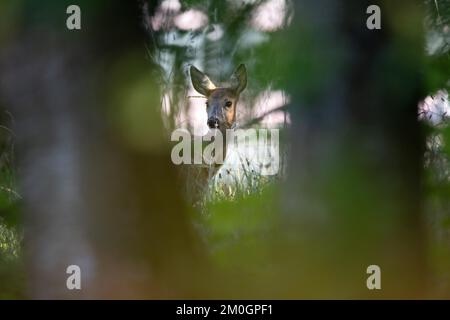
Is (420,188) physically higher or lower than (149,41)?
lower

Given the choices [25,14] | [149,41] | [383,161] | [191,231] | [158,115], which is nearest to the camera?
[25,14]

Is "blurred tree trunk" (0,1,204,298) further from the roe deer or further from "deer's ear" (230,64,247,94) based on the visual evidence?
the roe deer

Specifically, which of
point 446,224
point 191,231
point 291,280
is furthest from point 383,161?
point 191,231

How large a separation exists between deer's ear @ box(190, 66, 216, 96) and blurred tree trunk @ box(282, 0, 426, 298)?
26.5 inches

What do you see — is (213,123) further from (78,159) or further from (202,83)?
(78,159)

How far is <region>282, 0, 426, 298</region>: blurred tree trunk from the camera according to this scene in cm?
160

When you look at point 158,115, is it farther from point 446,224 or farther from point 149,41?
point 446,224

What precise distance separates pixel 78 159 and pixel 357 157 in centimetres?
98

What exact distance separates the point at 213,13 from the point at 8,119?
1.48 m

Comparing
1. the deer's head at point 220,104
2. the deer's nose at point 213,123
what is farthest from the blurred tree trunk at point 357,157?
the deer's nose at point 213,123

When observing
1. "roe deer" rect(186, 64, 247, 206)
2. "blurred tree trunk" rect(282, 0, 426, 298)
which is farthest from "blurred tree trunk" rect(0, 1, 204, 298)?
"roe deer" rect(186, 64, 247, 206)

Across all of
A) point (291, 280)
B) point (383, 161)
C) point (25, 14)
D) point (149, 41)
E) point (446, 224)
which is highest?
point (149, 41)

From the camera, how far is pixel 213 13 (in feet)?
5.75

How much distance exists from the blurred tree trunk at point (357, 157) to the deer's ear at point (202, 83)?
2.21 ft
